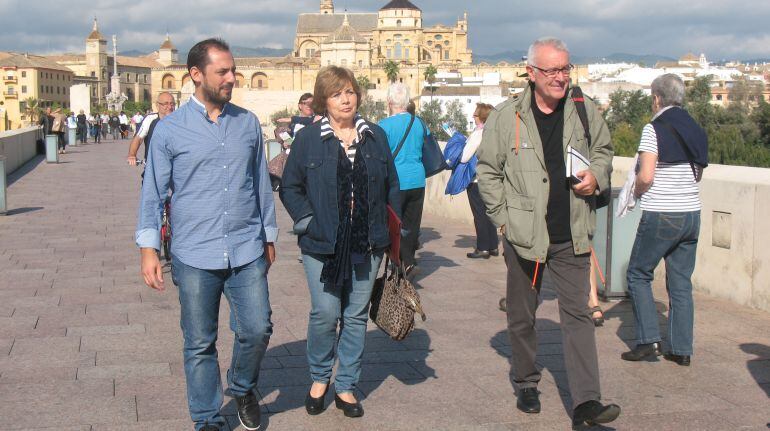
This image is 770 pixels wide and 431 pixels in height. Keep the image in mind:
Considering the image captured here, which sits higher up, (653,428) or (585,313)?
(585,313)

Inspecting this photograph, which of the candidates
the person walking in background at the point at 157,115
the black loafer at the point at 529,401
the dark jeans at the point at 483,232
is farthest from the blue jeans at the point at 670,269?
the person walking in background at the point at 157,115

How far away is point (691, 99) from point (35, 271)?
6062cm

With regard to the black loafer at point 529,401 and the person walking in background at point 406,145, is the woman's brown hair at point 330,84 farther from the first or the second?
the person walking in background at point 406,145

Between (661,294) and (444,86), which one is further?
(444,86)

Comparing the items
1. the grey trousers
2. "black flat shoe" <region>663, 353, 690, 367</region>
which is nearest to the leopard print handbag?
the grey trousers

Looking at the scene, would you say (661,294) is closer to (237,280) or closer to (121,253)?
(237,280)

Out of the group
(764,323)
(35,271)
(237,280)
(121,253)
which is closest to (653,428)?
(237,280)

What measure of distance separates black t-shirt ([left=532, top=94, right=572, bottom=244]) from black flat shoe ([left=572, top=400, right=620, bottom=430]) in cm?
78

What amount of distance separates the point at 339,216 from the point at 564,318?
1.20 m

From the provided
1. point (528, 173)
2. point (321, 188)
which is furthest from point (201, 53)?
point (528, 173)

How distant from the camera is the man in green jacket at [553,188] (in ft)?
15.0

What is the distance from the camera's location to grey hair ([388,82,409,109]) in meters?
7.91

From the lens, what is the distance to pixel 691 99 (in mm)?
64375

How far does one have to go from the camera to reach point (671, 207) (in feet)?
18.9
